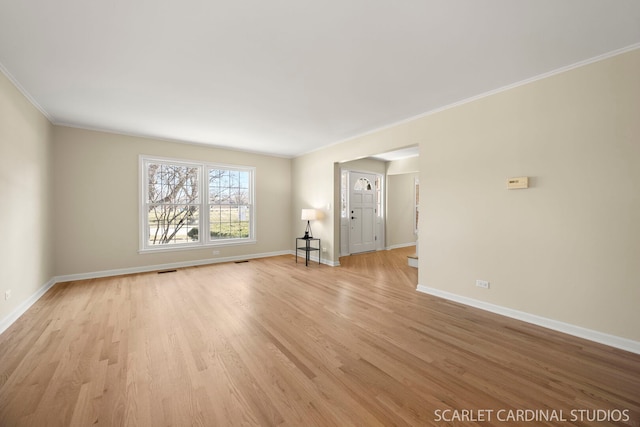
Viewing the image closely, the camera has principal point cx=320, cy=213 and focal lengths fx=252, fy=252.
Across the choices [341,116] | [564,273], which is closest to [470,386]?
[564,273]

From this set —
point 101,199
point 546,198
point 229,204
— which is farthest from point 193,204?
point 546,198

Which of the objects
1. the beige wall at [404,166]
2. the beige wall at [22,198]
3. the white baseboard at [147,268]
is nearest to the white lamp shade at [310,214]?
the white baseboard at [147,268]

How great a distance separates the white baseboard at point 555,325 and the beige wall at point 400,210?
4.31 m

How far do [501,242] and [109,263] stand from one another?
648 cm

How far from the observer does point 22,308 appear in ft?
10.2

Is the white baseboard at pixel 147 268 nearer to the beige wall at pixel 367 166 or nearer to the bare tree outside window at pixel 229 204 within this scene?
the bare tree outside window at pixel 229 204

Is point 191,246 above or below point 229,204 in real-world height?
below

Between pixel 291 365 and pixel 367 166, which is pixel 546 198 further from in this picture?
pixel 367 166

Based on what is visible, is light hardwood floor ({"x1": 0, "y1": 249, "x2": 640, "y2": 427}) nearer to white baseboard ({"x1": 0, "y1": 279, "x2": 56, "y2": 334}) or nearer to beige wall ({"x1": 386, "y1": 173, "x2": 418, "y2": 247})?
white baseboard ({"x1": 0, "y1": 279, "x2": 56, "y2": 334})

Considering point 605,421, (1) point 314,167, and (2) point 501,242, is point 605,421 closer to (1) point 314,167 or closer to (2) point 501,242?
(2) point 501,242

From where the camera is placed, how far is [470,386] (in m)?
1.82

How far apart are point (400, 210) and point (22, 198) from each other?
800cm

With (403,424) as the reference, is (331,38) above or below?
above

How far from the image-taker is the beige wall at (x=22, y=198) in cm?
275
